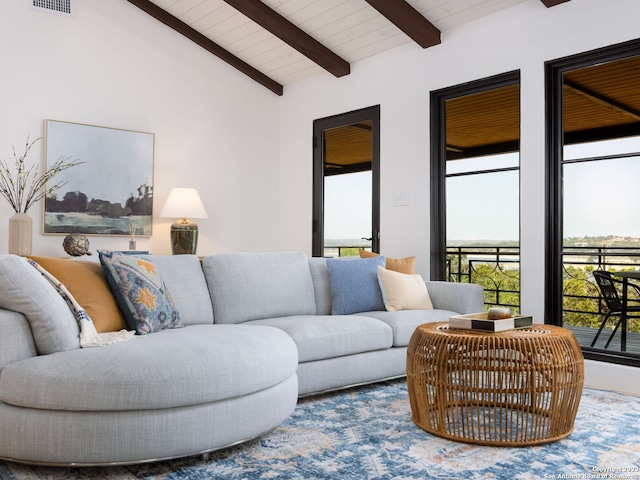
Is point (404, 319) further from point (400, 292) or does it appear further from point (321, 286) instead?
point (321, 286)

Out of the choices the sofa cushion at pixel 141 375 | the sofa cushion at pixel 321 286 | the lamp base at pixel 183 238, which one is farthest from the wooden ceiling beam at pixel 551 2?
the lamp base at pixel 183 238

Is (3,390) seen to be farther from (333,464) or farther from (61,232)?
(61,232)

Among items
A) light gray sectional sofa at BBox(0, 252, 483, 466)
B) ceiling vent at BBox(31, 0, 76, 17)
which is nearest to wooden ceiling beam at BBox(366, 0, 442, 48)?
ceiling vent at BBox(31, 0, 76, 17)

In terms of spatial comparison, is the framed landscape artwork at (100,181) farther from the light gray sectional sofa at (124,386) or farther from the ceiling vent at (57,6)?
the light gray sectional sofa at (124,386)

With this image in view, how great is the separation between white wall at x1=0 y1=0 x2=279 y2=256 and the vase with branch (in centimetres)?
8

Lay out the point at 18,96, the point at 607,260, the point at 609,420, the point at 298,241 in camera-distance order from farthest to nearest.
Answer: the point at 298,241 → the point at 18,96 → the point at 607,260 → the point at 609,420

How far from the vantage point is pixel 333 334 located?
3.31 m

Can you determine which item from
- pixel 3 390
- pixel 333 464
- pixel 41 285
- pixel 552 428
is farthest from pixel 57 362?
pixel 552 428

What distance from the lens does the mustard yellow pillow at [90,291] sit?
8.80 ft

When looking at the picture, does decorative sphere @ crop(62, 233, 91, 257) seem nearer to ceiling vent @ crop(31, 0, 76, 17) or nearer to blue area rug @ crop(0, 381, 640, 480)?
ceiling vent @ crop(31, 0, 76, 17)

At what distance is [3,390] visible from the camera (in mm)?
2143

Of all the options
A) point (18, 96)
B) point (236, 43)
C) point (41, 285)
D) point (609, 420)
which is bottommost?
point (609, 420)

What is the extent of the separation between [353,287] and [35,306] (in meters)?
2.10

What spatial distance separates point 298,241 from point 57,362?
4.07 metres
